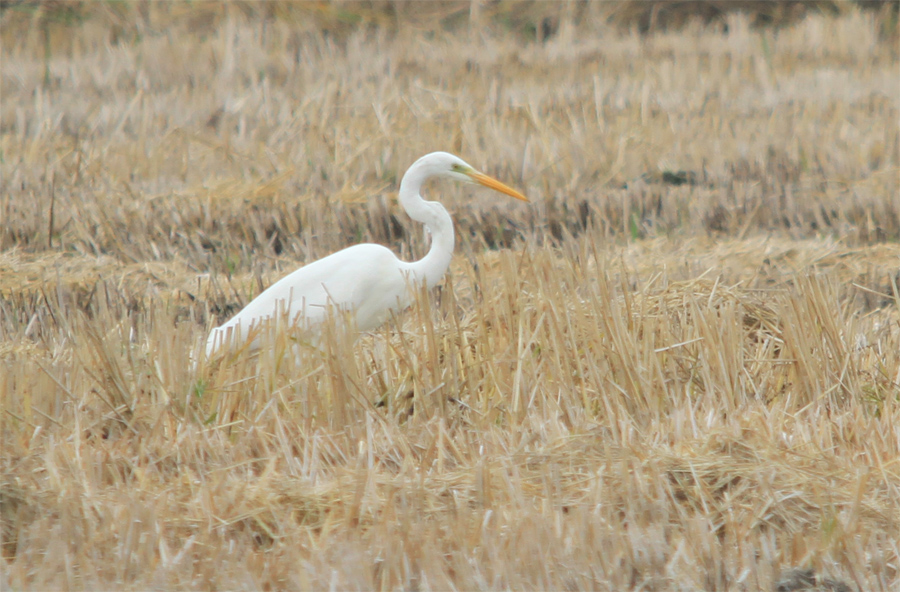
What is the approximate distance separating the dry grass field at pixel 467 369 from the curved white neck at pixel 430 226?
0.45 ft

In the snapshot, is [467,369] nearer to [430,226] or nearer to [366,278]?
[366,278]

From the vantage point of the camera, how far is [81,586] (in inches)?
79.2

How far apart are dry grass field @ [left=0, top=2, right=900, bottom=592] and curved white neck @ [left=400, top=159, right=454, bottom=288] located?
5.4 inches

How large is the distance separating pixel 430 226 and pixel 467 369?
114cm

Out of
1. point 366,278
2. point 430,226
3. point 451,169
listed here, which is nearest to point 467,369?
point 366,278

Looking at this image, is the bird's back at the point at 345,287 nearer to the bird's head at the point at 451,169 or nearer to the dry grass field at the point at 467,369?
the dry grass field at the point at 467,369

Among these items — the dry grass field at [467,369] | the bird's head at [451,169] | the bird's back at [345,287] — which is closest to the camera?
the dry grass field at [467,369]

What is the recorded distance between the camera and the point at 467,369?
119 inches

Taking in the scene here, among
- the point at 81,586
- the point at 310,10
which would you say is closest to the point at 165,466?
the point at 81,586

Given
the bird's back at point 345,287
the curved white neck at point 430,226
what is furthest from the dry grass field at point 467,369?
the bird's back at point 345,287

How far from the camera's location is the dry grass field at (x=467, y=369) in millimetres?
2145

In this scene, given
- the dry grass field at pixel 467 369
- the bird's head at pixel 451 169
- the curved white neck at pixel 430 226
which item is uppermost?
A: the bird's head at pixel 451 169

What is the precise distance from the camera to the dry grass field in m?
2.14

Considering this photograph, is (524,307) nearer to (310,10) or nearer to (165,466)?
(165,466)
